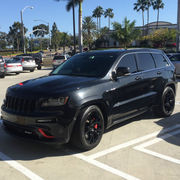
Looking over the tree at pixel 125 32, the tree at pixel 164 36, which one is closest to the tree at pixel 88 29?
the tree at pixel 125 32

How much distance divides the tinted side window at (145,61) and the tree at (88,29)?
165 feet

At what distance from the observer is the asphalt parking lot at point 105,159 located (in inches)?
139

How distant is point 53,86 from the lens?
4203 millimetres

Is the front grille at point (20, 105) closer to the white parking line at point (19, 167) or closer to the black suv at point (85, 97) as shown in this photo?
the black suv at point (85, 97)

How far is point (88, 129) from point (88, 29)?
53.9m

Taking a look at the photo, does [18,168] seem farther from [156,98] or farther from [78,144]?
[156,98]

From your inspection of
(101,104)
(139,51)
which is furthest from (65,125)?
(139,51)

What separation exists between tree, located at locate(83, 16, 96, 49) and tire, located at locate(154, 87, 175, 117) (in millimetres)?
50195

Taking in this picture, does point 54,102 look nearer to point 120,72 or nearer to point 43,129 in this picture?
point 43,129

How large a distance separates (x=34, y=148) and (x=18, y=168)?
0.77 m

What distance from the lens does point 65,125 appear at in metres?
3.89

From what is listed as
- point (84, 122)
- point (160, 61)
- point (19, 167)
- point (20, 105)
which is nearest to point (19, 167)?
point (19, 167)

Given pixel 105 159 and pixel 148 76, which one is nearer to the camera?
pixel 105 159

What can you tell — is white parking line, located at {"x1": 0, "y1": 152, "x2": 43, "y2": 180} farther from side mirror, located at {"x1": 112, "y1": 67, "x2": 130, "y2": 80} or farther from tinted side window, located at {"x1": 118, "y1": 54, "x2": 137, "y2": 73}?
tinted side window, located at {"x1": 118, "y1": 54, "x2": 137, "y2": 73}
